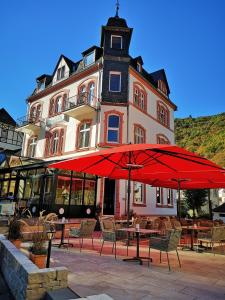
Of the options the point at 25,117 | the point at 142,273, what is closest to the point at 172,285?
the point at 142,273

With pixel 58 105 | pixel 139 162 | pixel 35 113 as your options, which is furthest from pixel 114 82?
pixel 139 162

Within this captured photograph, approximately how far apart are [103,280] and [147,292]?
919 millimetres

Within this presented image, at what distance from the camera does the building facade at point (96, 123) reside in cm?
1459

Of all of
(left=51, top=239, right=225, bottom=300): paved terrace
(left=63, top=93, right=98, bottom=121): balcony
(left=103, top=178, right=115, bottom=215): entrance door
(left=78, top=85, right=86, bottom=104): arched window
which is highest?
(left=78, top=85, right=86, bottom=104): arched window

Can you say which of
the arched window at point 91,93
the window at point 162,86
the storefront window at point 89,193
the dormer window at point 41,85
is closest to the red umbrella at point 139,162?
the storefront window at point 89,193

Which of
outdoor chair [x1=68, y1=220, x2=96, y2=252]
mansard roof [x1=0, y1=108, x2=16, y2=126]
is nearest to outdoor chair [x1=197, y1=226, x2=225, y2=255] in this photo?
outdoor chair [x1=68, y1=220, x2=96, y2=252]

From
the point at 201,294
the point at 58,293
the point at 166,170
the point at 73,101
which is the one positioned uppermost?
the point at 73,101

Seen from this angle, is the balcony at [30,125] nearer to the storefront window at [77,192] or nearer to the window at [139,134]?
the storefront window at [77,192]

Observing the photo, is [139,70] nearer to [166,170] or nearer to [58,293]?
[166,170]

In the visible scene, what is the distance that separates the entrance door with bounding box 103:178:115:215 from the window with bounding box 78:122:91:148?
300 cm

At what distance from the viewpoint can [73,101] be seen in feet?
59.6

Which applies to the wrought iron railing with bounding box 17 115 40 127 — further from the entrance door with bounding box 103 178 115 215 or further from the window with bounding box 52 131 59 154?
the entrance door with bounding box 103 178 115 215

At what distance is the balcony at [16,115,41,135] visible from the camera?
20.0 meters

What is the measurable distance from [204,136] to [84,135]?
53.6 metres
